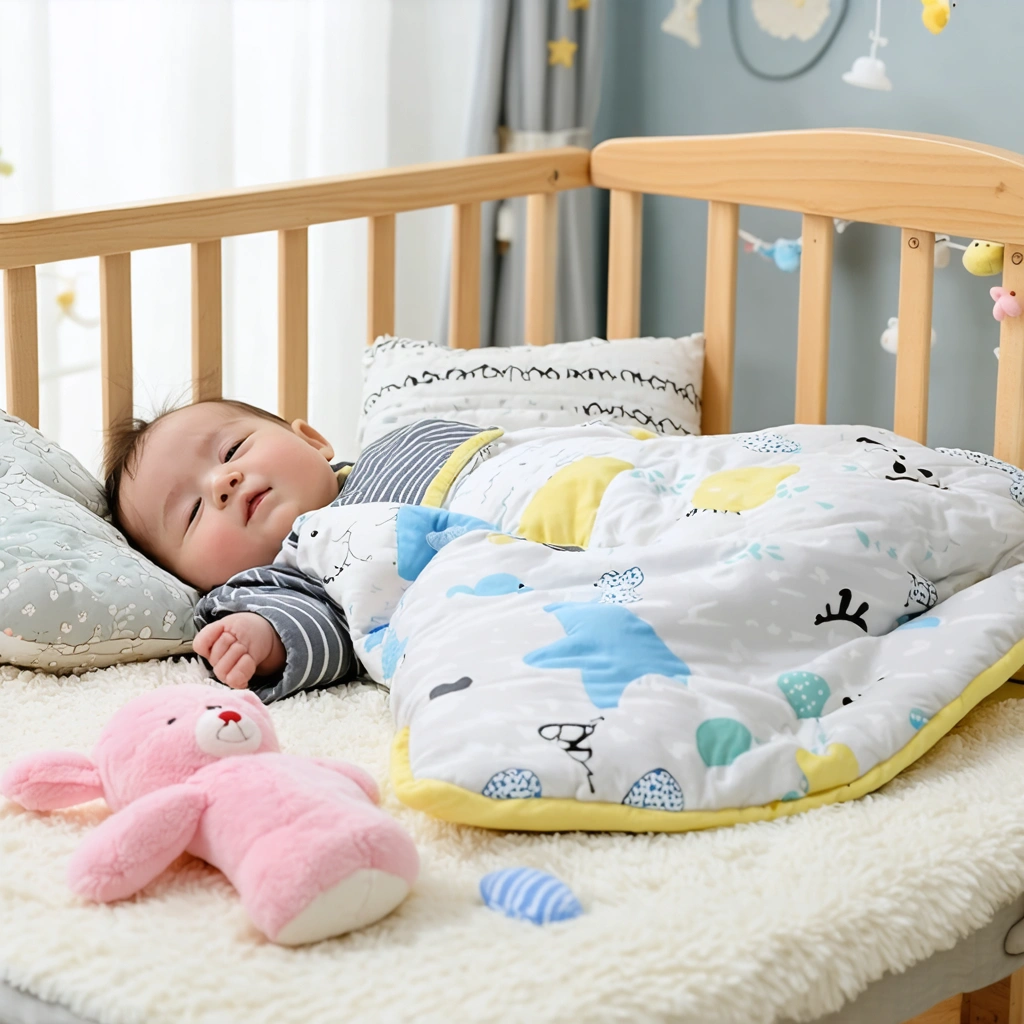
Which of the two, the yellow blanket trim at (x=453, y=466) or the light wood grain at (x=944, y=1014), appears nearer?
the light wood grain at (x=944, y=1014)

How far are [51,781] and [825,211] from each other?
0.96m

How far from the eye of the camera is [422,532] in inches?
42.4

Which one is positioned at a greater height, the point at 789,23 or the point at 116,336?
the point at 789,23

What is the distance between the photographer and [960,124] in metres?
1.63

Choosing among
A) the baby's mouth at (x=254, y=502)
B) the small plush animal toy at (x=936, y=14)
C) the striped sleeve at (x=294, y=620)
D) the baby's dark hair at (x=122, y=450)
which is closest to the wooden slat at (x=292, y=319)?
the baby's dark hair at (x=122, y=450)

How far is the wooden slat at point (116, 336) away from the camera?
1309 millimetres

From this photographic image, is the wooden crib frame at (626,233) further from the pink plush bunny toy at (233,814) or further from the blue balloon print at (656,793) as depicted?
the pink plush bunny toy at (233,814)

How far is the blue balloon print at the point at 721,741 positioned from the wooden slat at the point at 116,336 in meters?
0.75

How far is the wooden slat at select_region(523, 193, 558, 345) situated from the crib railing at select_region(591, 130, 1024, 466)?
76 mm

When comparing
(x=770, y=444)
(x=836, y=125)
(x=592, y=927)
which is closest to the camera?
(x=592, y=927)

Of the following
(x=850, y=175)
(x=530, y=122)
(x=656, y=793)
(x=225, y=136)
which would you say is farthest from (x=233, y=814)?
(x=530, y=122)

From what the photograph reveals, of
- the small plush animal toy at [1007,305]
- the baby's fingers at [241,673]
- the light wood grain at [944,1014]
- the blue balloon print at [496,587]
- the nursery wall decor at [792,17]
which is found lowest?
the light wood grain at [944,1014]

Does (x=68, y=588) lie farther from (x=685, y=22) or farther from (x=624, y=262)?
(x=685, y=22)

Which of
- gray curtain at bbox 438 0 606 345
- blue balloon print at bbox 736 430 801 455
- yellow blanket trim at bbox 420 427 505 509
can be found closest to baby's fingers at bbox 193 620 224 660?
yellow blanket trim at bbox 420 427 505 509
